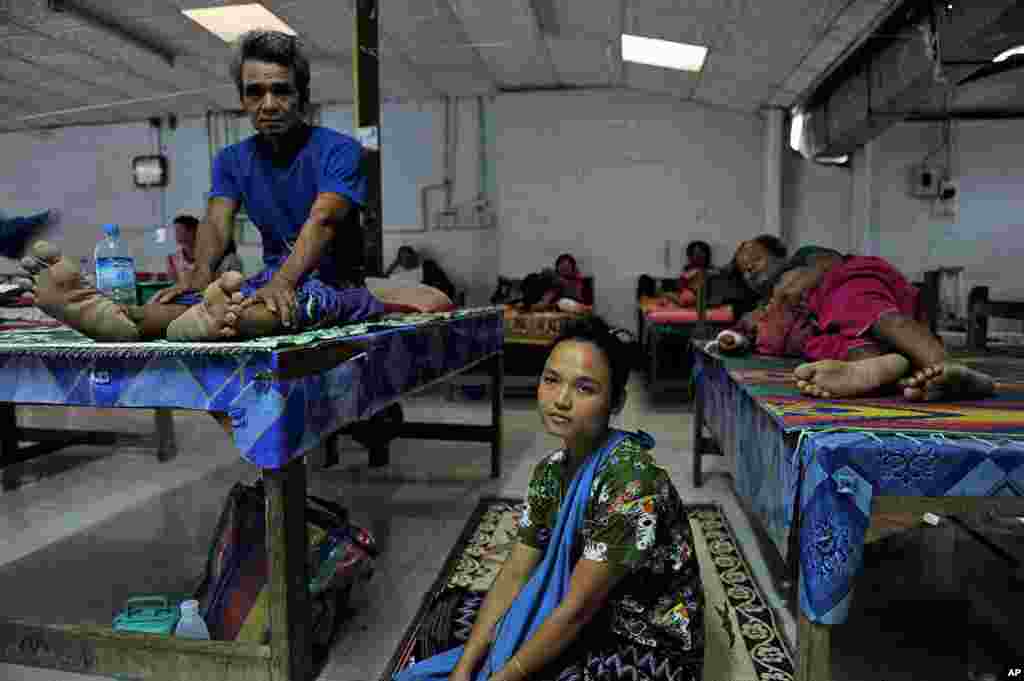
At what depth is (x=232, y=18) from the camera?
547 cm

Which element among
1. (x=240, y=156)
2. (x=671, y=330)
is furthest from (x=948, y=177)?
(x=240, y=156)

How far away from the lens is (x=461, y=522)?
2.68 meters

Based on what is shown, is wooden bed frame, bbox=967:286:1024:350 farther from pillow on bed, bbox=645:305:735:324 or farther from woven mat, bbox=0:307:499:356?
woven mat, bbox=0:307:499:356

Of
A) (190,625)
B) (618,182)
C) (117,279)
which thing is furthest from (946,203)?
(190,625)

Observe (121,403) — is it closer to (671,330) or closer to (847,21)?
(671,330)

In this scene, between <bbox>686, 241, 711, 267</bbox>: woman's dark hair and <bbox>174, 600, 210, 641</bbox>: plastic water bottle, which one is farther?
<bbox>686, 241, 711, 267</bbox>: woman's dark hair

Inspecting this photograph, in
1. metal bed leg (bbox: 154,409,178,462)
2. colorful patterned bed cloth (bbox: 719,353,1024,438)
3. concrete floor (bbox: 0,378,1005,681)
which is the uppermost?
colorful patterned bed cloth (bbox: 719,353,1024,438)

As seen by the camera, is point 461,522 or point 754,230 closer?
point 461,522

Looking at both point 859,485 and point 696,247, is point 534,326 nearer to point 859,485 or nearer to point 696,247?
point 696,247

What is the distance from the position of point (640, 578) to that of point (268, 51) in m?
1.67

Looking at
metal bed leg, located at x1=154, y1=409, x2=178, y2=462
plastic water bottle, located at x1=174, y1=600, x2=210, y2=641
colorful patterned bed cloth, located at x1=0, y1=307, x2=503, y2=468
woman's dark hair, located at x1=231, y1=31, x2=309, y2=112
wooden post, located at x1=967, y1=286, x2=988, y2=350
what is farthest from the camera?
metal bed leg, located at x1=154, y1=409, x2=178, y2=462

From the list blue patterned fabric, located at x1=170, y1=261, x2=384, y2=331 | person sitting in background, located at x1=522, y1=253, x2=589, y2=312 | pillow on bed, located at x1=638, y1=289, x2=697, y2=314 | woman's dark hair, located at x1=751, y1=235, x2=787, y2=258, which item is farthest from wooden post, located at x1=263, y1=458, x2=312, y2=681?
pillow on bed, located at x1=638, y1=289, x2=697, y2=314

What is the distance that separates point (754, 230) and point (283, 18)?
528 centimetres

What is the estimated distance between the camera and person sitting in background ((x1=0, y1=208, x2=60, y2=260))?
6.68m
